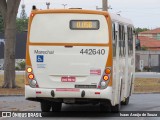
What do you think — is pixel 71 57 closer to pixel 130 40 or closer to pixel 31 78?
pixel 31 78

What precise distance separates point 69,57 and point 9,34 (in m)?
15.5

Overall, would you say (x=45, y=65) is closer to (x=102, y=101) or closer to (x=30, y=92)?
(x=30, y=92)

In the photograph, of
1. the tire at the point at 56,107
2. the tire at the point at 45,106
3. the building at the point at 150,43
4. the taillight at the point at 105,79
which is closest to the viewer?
the taillight at the point at 105,79

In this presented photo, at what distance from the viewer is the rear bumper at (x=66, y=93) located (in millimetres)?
16375

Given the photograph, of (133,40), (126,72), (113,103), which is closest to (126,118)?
(113,103)

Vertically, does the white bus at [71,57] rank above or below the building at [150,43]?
above

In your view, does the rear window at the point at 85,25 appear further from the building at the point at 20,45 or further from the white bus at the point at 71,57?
the building at the point at 20,45

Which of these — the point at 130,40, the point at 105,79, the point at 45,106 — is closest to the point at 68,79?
the point at 105,79

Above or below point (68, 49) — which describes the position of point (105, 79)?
below

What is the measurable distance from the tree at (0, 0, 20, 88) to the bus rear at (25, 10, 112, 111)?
14924mm

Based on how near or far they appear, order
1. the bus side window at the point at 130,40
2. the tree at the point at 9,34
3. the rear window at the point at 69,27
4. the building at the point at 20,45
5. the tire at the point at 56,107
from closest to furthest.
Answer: the rear window at the point at 69,27
the tire at the point at 56,107
the bus side window at the point at 130,40
the tree at the point at 9,34
the building at the point at 20,45

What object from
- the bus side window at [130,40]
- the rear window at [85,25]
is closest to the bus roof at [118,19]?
the bus side window at [130,40]

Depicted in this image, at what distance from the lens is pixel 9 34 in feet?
104

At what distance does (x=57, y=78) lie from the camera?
1672cm
